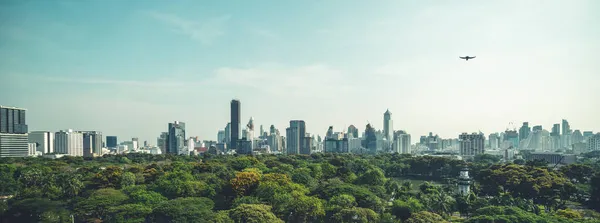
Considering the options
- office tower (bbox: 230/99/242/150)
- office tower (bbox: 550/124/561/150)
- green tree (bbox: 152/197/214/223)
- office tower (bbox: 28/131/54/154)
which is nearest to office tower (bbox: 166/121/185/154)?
office tower (bbox: 230/99/242/150)

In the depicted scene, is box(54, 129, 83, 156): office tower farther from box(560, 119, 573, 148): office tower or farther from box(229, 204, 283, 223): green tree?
box(560, 119, 573, 148): office tower

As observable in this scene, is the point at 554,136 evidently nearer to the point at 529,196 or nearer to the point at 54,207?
the point at 529,196

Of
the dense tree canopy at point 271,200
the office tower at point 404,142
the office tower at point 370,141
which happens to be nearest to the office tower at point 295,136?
the office tower at point 370,141

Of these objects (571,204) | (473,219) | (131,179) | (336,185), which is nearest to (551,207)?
(571,204)

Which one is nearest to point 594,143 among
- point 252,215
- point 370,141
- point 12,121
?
point 370,141

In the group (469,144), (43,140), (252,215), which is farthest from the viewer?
(43,140)

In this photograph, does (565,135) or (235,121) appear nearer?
(235,121)

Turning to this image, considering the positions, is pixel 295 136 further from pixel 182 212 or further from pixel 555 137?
pixel 182 212
